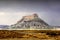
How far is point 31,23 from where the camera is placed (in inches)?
49.4

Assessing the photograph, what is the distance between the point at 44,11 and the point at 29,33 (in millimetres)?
291

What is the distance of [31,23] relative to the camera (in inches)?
49.4

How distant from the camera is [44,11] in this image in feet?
A: 4.17

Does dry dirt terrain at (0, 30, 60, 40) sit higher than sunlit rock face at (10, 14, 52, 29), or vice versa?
sunlit rock face at (10, 14, 52, 29)

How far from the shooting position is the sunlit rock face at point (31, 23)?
124 centimetres

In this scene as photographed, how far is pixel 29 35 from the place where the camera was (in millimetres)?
1204

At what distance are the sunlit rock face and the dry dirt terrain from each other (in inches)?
1.9

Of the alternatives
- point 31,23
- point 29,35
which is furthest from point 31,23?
point 29,35

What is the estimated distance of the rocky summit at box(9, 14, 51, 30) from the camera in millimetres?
1239

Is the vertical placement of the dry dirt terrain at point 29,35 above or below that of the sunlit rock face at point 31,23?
below

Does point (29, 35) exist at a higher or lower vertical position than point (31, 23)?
lower

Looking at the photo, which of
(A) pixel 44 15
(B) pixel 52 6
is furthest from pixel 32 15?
(B) pixel 52 6

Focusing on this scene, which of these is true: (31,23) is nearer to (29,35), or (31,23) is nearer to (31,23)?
(31,23)

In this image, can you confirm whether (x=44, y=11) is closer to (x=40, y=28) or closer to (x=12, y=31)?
(x=40, y=28)
